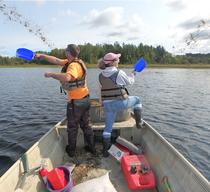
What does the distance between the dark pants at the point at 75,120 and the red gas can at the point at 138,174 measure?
111 centimetres

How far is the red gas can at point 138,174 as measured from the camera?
2518mm

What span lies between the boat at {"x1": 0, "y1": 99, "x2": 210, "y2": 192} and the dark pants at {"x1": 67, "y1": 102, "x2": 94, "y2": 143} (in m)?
0.41

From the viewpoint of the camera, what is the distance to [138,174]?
104 inches

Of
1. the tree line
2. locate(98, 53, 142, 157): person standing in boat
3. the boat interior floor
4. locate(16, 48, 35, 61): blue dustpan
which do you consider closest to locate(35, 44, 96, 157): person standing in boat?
locate(16, 48, 35, 61): blue dustpan

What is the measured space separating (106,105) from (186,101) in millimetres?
11351

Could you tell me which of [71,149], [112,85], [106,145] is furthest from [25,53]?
[106,145]

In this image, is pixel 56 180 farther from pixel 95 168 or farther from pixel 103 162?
pixel 103 162

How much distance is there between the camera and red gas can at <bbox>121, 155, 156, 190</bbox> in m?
2.52

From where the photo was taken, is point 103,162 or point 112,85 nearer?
point 112,85

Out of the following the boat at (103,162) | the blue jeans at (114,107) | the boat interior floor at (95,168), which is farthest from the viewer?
the blue jeans at (114,107)

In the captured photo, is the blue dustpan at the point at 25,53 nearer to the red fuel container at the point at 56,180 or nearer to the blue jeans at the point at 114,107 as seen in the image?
the blue jeans at the point at 114,107

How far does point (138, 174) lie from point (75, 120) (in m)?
1.60

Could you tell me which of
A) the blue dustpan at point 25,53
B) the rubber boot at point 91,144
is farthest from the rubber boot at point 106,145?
the blue dustpan at point 25,53

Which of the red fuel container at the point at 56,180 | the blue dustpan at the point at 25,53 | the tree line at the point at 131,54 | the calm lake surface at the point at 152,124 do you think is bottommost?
the calm lake surface at the point at 152,124
